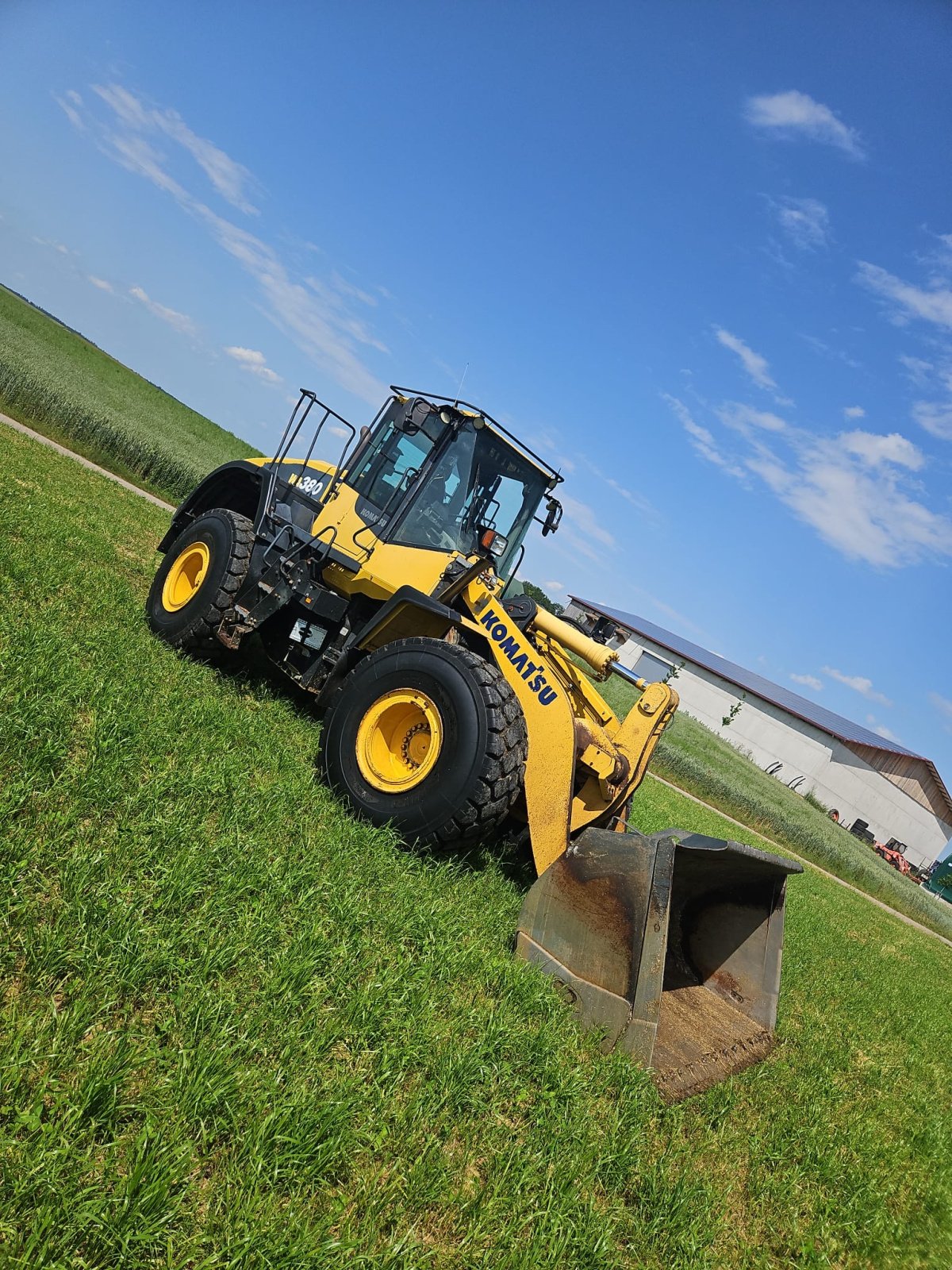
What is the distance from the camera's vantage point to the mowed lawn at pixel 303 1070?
2076mm

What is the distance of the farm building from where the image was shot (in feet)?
146

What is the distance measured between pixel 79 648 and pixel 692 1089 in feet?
14.4

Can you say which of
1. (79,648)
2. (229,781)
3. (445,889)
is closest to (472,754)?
(445,889)

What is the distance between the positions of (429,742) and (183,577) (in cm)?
328

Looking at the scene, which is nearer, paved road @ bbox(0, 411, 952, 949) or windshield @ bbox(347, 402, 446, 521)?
windshield @ bbox(347, 402, 446, 521)

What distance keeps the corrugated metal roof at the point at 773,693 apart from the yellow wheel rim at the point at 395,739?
40161 mm

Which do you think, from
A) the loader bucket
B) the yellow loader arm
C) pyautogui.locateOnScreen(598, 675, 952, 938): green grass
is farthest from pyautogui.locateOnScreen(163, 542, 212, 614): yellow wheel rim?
pyautogui.locateOnScreen(598, 675, 952, 938): green grass

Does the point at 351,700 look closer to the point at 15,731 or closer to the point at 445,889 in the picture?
the point at 445,889

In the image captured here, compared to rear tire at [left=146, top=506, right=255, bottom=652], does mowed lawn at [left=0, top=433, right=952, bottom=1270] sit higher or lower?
lower

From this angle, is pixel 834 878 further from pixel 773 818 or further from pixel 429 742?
pixel 429 742

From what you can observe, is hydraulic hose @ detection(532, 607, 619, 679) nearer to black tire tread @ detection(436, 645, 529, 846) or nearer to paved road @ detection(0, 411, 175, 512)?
black tire tread @ detection(436, 645, 529, 846)

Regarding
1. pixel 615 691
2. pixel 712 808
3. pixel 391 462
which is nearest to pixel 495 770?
pixel 391 462

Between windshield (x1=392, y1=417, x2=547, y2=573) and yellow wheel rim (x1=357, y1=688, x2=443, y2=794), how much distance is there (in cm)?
147

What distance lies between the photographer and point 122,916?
9.38 feet
